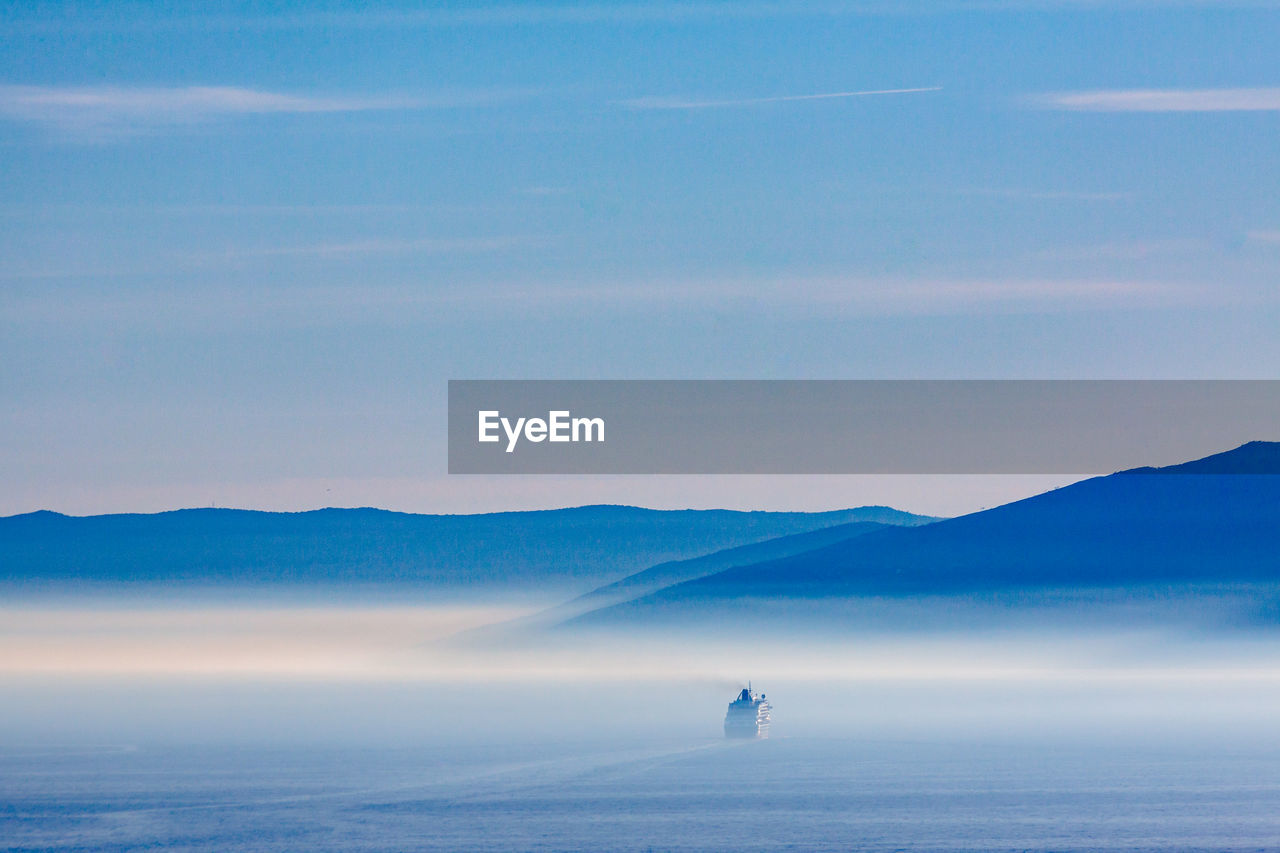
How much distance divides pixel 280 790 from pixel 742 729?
74001 mm

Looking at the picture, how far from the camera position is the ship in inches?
7456

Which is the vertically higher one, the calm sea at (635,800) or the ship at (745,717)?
the ship at (745,717)

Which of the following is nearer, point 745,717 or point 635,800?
point 635,800

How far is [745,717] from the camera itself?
191 metres

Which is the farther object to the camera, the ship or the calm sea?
the ship

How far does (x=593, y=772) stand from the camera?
137 m

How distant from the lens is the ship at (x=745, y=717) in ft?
621

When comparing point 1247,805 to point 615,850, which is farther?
point 1247,805

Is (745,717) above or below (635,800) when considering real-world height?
above

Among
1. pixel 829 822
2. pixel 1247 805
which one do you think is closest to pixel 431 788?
pixel 829 822

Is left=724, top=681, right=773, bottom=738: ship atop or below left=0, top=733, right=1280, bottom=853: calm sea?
atop

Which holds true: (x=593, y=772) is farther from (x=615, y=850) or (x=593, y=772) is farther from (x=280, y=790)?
(x=615, y=850)

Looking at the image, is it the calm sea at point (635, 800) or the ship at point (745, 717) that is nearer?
the calm sea at point (635, 800)

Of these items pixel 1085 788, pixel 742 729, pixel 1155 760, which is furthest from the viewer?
pixel 742 729
